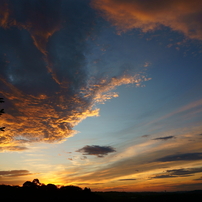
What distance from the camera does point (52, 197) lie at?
188 feet

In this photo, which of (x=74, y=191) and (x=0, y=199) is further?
(x=74, y=191)

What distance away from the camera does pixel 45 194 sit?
59250 millimetres

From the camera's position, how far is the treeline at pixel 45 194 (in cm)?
5278

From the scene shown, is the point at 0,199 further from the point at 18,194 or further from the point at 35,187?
the point at 35,187

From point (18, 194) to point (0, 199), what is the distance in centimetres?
877

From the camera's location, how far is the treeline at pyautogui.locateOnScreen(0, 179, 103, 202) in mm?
52781

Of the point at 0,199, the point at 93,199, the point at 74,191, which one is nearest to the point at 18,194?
the point at 0,199

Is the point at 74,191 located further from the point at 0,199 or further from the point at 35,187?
the point at 0,199

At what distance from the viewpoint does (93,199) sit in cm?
6381

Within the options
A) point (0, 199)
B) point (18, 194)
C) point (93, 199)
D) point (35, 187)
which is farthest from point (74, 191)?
point (0, 199)

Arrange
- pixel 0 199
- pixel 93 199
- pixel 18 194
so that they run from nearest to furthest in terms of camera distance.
A: pixel 0 199 → pixel 18 194 → pixel 93 199

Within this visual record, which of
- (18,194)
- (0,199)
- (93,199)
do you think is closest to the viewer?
(0,199)

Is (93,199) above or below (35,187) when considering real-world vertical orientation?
below

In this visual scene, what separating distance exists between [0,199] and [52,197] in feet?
53.5
